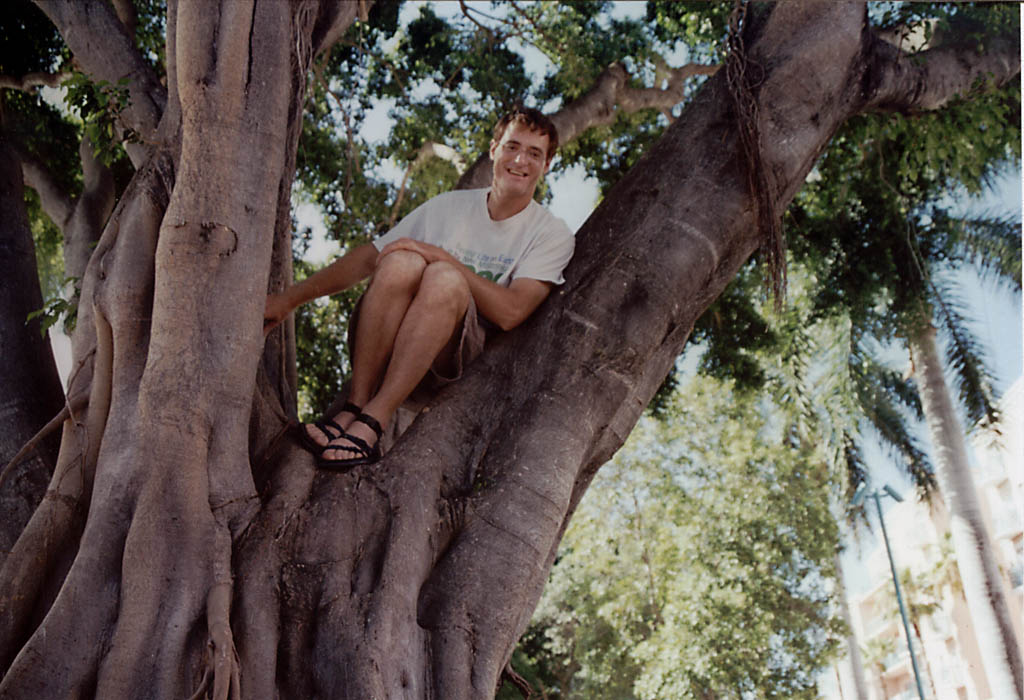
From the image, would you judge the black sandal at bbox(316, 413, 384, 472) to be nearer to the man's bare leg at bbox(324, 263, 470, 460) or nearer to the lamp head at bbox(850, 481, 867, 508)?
the man's bare leg at bbox(324, 263, 470, 460)

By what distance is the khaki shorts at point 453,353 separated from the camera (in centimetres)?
327

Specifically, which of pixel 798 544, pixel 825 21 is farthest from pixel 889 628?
pixel 825 21

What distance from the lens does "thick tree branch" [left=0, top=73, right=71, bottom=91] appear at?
19.0 ft

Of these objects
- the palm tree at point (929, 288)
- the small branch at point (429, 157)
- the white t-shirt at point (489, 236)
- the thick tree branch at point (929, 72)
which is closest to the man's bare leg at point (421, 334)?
the white t-shirt at point (489, 236)

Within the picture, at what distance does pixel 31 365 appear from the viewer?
3.87 metres

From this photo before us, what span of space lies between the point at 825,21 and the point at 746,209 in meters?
0.95

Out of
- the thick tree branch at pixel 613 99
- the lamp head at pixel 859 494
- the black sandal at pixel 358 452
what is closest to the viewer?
the black sandal at pixel 358 452

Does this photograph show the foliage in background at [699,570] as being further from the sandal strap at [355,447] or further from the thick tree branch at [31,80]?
the sandal strap at [355,447]

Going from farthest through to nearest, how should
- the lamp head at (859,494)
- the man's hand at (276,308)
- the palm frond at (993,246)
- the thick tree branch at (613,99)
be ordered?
the lamp head at (859,494), the palm frond at (993,246), the thick tree branch at (613,99), the man's hand at (276,308)

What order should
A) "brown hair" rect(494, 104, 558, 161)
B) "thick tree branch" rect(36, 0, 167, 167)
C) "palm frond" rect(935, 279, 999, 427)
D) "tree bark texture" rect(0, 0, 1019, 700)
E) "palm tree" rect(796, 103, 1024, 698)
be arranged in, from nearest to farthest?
"tree bark texture" rect(0, 0, 1019, 700)
"brown hair" rect(494, 104, 558, 161)
"thick tree branch" rect(36, 0, 167, 167)
"palm tree" rect(796, 103, 1024, 698)
"palm frond" rect(935, 279, 999, 427)

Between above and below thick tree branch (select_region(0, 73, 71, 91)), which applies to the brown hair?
below

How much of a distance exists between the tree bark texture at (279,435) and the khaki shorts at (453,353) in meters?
0.09

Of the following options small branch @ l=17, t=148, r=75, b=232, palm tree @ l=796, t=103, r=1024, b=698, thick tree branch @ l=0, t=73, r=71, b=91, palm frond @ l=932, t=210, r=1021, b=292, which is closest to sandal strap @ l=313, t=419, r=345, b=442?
small branch @ l=17, t=148, r=75, b=232

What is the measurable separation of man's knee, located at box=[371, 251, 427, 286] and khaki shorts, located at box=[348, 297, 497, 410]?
166mm
